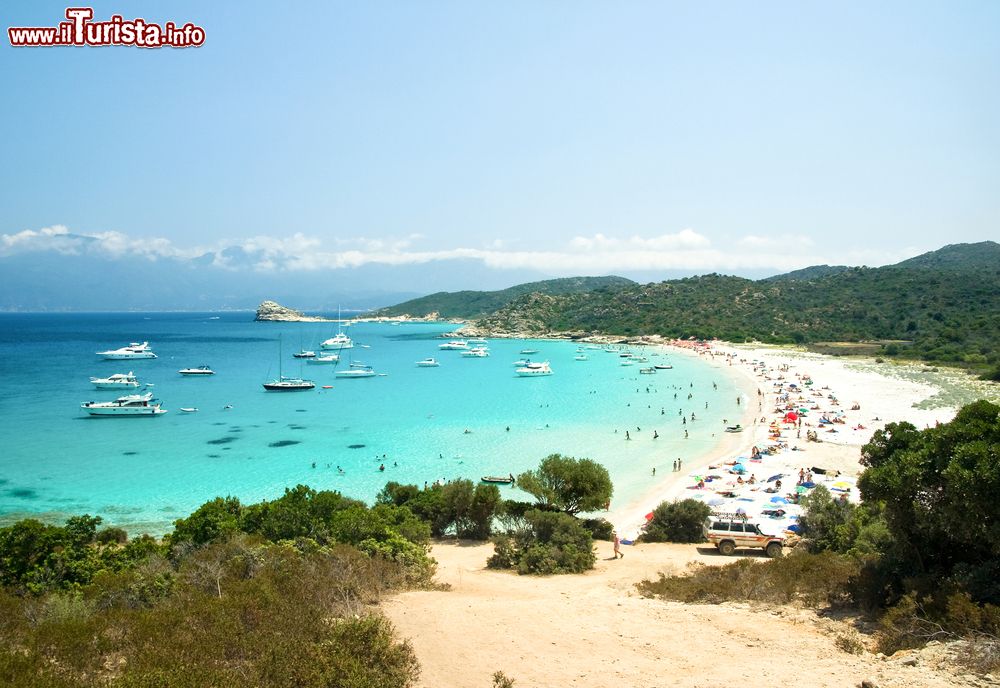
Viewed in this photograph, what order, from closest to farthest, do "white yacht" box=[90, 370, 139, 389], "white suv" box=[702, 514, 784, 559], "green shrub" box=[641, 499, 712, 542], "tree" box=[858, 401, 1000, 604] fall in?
"tree" box=[858, 401, 1000, 604] < "white suv" box=[702, 514, 784, 559] < "green shrub" box=[641, 499, 712, 542] < "white yacht" box=[90, 370, 139, 389]

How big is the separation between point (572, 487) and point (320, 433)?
24.0 metres

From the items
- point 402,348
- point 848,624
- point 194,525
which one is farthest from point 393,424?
point 402,348

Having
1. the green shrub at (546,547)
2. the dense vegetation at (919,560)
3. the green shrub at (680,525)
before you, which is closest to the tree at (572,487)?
the green shrub at (680,525)

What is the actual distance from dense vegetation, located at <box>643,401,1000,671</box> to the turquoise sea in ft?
45.2

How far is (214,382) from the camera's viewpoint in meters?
63.4

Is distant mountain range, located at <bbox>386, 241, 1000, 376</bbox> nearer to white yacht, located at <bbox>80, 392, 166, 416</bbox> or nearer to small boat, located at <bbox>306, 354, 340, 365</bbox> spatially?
small boat, located at <bbox>306, 354, 340, 365</bbox>

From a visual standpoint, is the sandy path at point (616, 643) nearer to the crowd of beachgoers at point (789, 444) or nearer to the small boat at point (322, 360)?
the crowd of beachgoers at point (789, 444)

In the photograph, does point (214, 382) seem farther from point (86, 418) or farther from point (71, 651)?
point (71, 651)

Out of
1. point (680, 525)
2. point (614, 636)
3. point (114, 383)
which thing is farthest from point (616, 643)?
point (114, 383)

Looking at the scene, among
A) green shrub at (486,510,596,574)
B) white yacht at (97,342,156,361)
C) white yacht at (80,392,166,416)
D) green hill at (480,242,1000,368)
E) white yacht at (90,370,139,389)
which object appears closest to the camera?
green shrub at (486,510,596,574)

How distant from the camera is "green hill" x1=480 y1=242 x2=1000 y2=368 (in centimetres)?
8406

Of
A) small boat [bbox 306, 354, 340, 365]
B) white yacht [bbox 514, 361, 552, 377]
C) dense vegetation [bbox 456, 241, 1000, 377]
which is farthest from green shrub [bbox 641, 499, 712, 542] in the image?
small boat [bbox 306, 354, 340, 365]

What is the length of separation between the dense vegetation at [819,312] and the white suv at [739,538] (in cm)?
5502

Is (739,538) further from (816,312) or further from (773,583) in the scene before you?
(816,312)
